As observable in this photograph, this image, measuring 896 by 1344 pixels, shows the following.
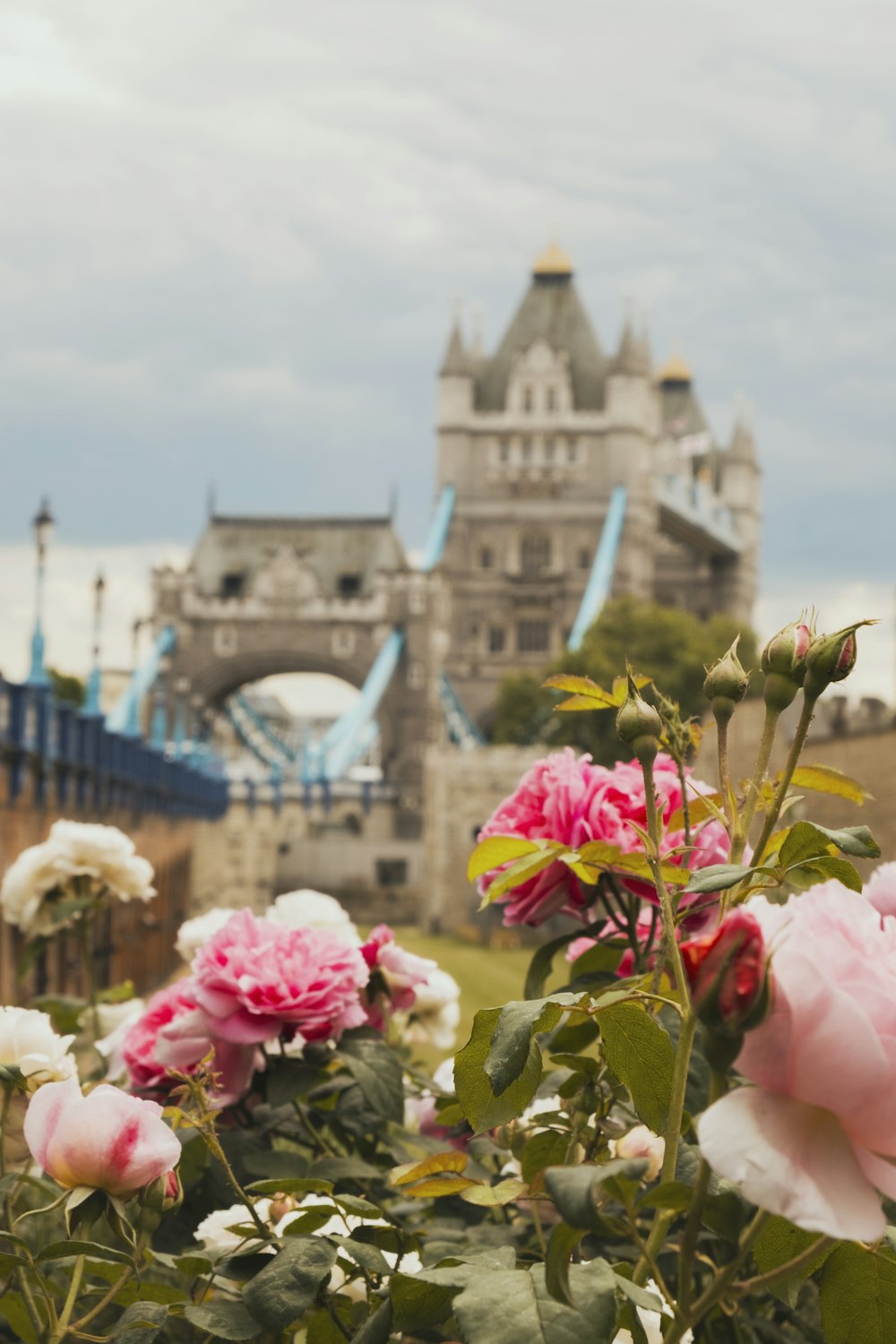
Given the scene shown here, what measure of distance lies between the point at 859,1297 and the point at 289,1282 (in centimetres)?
47

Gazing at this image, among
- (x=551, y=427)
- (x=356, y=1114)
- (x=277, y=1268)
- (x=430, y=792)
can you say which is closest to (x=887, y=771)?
(x=356, y=1114)

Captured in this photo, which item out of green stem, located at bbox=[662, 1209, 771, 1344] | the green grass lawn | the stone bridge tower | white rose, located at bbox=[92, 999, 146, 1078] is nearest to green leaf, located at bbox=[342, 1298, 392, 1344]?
green stem, located at bbox=[662, 1209, 771, 1344]

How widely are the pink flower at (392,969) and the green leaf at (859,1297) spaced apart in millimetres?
1036

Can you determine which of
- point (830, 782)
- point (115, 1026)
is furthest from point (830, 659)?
point (115, 1026)

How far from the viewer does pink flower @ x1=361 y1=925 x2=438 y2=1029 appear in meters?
2.46

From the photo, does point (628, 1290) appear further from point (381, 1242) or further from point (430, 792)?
point (430, 792)

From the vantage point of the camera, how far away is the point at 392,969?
2.48 m

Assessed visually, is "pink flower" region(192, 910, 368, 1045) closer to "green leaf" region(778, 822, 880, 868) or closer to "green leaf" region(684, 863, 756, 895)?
"green leaf" region(778, 822, 880, 868)

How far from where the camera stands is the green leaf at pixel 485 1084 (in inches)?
61.8

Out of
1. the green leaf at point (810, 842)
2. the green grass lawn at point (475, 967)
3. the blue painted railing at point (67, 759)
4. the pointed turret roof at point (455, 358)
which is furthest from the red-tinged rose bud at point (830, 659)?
the pointed turret roof at point (455, 358)

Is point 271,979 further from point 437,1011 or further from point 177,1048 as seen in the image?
point 437,1011

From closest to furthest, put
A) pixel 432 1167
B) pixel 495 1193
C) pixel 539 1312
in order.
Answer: pixel 539 1312 → pixel 495 1193 → pixel 432 1167

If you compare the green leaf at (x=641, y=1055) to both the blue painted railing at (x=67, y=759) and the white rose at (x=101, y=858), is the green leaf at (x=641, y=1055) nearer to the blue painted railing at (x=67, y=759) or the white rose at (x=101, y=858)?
the white rose at (x=101, y=858)

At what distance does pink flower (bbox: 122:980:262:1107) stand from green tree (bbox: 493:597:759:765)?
1731 inches
